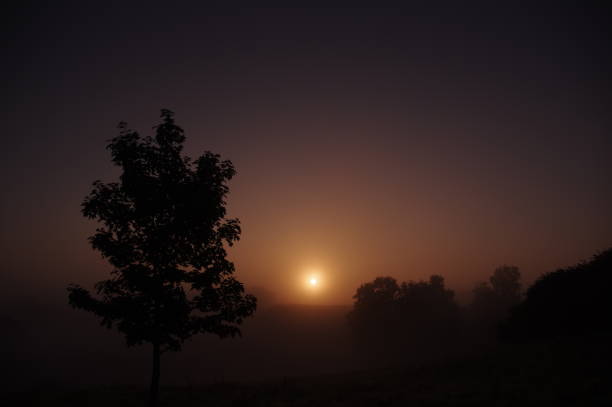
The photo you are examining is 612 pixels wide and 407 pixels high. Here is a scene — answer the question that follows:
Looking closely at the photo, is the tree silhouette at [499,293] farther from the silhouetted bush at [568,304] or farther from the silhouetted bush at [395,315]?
the silhouetted bush at [568,304]

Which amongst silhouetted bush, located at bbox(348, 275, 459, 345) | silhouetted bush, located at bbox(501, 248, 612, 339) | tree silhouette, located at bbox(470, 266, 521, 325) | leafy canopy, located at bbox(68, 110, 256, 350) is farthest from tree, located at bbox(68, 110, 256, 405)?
tree silhouette, located at bbox(470, 266, 521, 325)

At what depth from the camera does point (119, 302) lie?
11570 mm

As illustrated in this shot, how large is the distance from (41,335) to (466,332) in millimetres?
138993

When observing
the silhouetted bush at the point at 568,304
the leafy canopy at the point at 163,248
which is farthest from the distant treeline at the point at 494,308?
the leafy canopy at the point at 163,248

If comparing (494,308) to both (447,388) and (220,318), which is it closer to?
(447,388)

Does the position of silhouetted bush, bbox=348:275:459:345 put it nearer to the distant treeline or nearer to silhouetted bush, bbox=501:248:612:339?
the distant treeline

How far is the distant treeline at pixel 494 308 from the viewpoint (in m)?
34.3

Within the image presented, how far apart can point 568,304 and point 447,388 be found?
27.3 meters

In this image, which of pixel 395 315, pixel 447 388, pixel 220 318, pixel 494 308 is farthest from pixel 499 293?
pixel 220 318

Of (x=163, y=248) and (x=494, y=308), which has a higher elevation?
(x=163, y=248)

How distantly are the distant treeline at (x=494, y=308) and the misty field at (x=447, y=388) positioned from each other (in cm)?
1501

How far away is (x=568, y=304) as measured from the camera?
3550 cm

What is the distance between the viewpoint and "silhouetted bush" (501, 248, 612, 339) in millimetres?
32562

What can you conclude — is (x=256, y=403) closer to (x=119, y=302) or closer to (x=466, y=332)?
(x=119, y=302)
